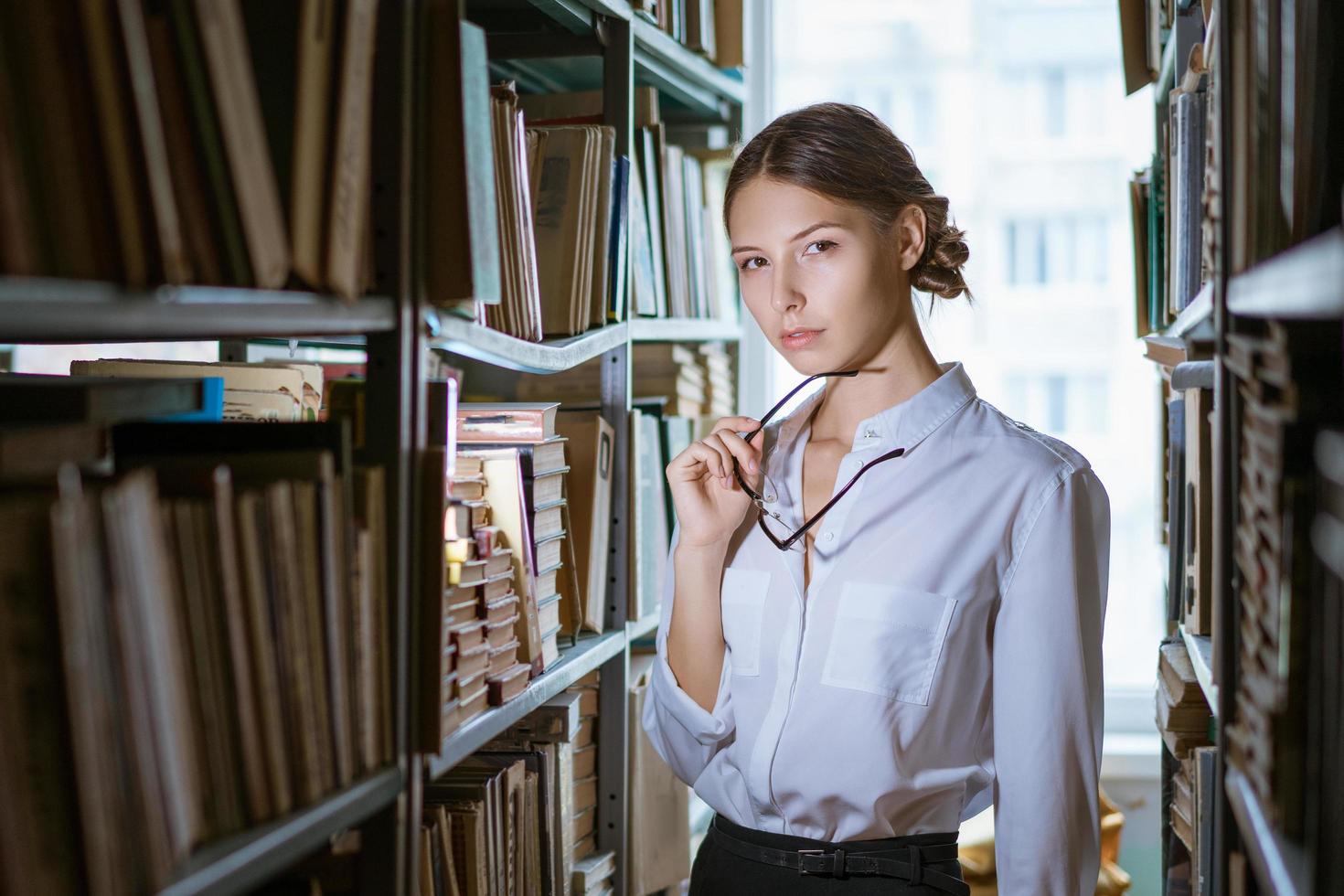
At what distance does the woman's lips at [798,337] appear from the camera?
1582 millimetres

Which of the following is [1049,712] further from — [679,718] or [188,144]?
[188,144]

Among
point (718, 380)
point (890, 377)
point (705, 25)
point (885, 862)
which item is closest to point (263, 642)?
point (885, 862)

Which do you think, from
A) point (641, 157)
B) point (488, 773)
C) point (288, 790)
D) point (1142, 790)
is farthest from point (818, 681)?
point (1142, 790)

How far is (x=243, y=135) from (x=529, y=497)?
2.77 feet

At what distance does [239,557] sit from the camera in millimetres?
881

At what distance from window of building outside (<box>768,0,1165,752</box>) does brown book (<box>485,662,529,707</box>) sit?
200 cm

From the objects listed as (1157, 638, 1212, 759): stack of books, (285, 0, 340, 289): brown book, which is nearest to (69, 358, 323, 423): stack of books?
(285, 0, 340, 289): brown book

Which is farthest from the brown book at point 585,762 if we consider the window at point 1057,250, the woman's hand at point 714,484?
the window at point 1057,250

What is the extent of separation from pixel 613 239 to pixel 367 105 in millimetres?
911

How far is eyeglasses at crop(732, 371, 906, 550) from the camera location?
1563mm

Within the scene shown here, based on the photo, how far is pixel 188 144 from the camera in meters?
0.83

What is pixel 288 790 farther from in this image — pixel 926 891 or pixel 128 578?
pixel 926 891

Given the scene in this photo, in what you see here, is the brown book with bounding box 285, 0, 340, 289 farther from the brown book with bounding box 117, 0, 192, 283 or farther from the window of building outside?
the window of building outside

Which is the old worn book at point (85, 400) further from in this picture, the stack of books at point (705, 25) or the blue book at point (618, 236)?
the stack of books at point (705, 25)
